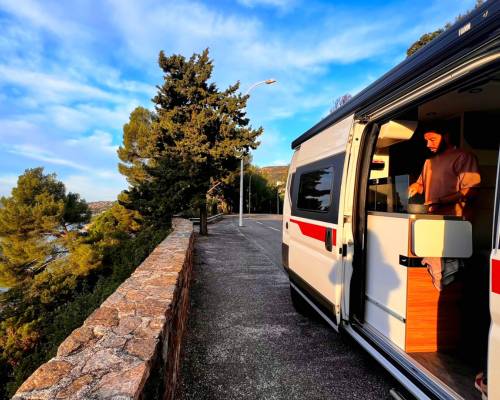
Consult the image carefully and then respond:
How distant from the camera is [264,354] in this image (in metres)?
3.81

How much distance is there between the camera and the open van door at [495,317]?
4.98ft

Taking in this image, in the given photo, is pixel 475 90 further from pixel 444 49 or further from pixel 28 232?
pixel 28 232

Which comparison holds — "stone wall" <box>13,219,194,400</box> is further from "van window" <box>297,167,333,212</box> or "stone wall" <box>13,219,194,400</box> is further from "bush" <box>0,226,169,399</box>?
"bush" <box>0,226,169,399</box>

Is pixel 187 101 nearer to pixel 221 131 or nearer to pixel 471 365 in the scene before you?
pixel 221 131

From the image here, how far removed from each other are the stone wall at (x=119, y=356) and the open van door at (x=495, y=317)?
1719mm

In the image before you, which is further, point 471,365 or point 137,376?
point 471,365

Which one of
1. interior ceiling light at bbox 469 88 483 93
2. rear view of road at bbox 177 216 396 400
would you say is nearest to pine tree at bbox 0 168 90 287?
rear view of road at bbox 177 216 396 400

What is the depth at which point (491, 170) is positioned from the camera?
11.3 feet

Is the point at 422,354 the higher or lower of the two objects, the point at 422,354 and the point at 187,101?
the lower

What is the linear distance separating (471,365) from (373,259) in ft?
3.30

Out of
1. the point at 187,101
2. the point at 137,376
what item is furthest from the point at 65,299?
the point at 137,376

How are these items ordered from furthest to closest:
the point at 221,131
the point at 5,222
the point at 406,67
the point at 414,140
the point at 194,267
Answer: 1. the point at 5,222
2. the point at 221,131
3. the point at 194,267
4. the point at 414,140
5. the point at 406,67

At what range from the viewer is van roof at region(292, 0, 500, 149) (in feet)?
5.05

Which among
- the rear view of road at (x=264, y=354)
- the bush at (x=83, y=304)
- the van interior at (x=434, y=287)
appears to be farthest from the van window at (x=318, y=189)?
the bush at (x=83, y=304)
